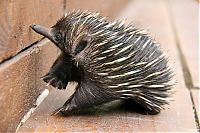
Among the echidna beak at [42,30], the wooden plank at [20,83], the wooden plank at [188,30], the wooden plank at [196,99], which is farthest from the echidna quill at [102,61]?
the wooden plank at [188,30]

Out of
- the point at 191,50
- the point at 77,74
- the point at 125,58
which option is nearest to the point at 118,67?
the point at 125,58

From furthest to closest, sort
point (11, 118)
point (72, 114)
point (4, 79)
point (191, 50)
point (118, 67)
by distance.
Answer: point (191, 50), point (72, 114), point (118, 67), point (11, 118), point (4, 79)

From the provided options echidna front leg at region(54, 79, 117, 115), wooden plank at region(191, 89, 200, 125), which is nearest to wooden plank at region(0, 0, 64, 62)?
echidna front leg at region(54, 79, 117, 115)

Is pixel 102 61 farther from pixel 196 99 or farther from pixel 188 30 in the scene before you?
pixel 188 30

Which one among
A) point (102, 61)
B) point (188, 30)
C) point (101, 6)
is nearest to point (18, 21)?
point (102, 61)

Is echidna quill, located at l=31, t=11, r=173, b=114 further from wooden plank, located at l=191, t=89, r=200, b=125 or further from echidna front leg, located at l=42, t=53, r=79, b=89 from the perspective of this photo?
wooden plank, located at l=191, t=89, r=200, b=125

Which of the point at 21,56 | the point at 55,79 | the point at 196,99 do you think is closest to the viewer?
the point at 21,56

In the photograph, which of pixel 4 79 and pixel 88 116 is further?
pixel 88 116

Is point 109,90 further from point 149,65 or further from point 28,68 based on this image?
point 28,68
